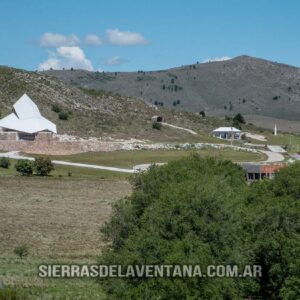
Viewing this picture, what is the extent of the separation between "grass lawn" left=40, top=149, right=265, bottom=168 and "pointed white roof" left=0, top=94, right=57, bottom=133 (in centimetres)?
963

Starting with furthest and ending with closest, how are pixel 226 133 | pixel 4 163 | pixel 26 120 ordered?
pixel 226 133 → pixel 26 120 → pixel 4 163

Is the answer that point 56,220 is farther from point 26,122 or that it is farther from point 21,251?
point 26,122

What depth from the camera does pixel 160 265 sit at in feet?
61.9

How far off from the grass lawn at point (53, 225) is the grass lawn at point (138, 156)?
12.1m

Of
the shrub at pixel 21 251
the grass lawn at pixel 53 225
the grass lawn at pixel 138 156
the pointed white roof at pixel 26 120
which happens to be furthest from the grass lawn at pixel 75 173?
the shrub at pixel 21 251

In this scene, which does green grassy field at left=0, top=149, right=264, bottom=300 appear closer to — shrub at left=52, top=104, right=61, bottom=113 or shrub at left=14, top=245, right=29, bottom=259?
shrub at left=14, top=245, right=29, bottom=259

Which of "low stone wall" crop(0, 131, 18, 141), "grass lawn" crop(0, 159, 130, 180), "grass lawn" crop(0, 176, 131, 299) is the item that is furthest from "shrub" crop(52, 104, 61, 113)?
"grass lawn" crop(0, 176, 131, 299)

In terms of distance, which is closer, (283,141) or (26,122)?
(26,122)

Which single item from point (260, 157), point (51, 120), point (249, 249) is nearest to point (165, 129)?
point (51, 120)

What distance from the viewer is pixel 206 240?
2144 centimetres

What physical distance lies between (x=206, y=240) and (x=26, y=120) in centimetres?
6635

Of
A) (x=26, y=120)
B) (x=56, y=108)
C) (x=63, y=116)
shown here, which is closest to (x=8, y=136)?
(x=26, y=120)

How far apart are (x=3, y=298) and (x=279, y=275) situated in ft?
33.5

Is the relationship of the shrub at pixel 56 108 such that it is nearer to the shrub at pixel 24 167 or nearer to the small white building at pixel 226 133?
the small white building at pixel 226 133
